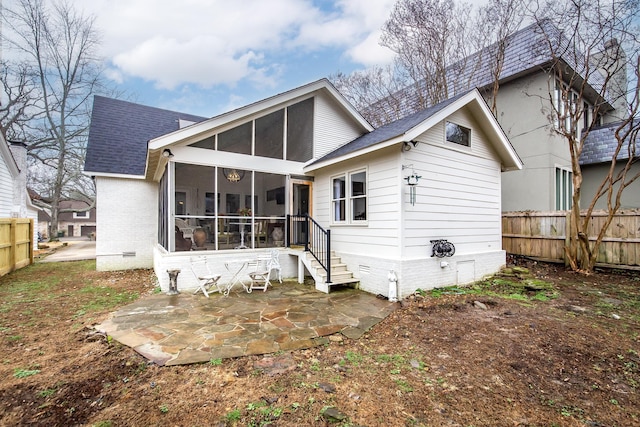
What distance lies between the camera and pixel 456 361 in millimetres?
3246

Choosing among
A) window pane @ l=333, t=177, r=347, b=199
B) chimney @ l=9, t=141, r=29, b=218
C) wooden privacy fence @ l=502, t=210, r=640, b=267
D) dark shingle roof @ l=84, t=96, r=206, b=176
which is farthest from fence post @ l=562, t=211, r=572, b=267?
chimney @ l=9, t=141, r=29, b=218

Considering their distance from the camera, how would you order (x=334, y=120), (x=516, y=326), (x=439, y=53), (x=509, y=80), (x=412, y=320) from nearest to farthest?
(x=516, y=326), (x=412, y=320), (x=334, y=120), (x=509, y=80), (x=439, y=53)

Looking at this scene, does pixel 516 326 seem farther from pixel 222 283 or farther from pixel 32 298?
pixel 32 298

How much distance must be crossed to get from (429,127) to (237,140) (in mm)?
4485

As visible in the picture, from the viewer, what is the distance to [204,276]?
6.30m

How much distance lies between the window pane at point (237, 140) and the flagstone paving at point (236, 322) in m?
3.44

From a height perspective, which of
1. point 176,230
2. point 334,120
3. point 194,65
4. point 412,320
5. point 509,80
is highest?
point 194,65

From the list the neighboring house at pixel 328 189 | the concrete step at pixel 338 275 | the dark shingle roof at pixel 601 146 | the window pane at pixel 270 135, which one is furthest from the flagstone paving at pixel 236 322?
the dark shingle roof at pixel 601 146

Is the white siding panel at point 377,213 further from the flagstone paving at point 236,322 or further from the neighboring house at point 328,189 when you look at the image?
the flagstone paving at point 236,322

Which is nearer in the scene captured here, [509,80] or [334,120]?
[334,120]

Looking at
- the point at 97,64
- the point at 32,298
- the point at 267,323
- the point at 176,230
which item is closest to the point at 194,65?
the point at 97,64

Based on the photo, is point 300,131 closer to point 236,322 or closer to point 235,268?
point 235,268

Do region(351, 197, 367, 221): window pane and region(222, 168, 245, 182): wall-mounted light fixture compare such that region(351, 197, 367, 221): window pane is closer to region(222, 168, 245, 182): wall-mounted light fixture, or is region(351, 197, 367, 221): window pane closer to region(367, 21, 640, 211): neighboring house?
region(222, 168, 245, 182): wall-mounted light fixture

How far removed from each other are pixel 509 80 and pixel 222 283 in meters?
11.6
